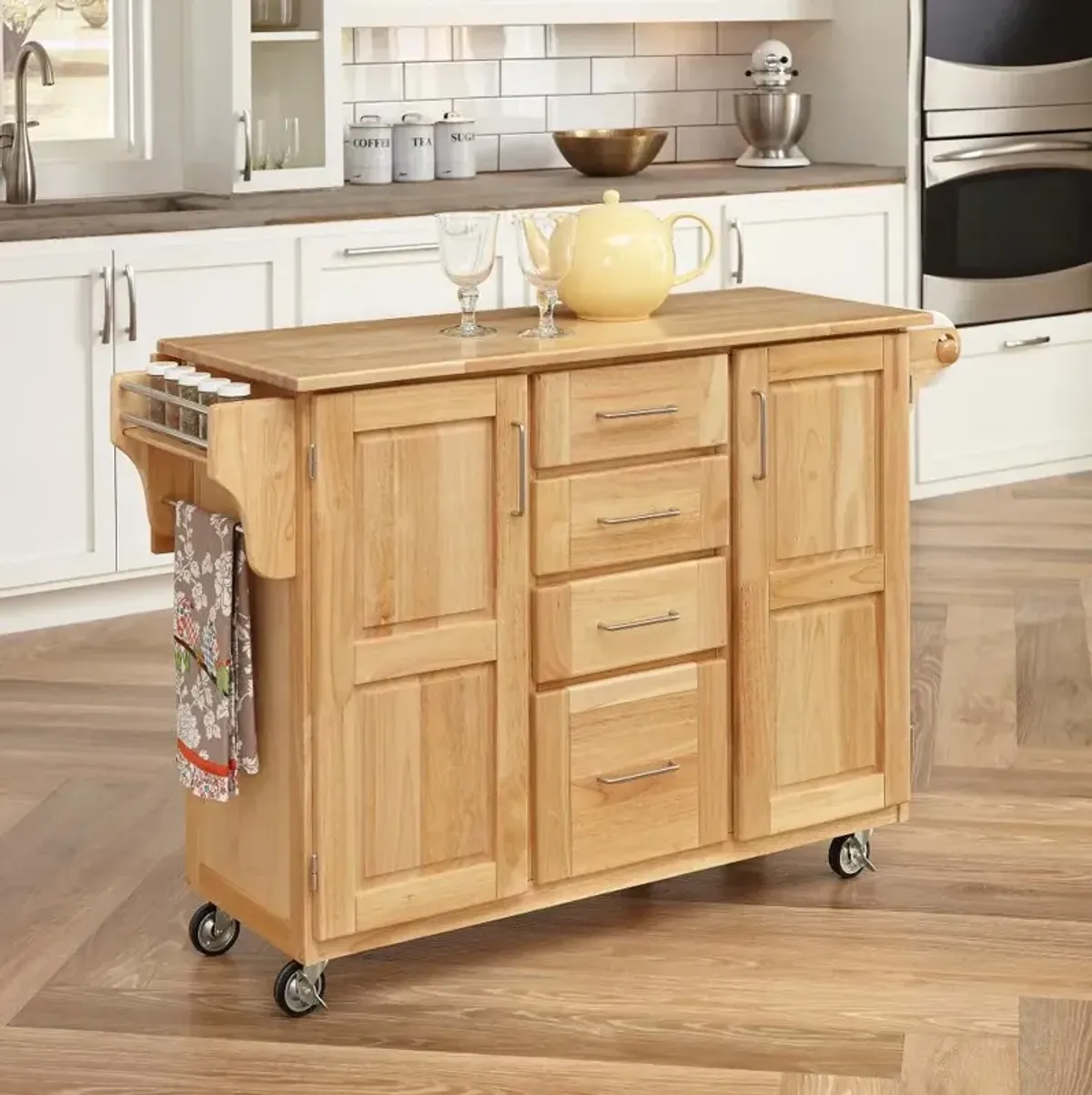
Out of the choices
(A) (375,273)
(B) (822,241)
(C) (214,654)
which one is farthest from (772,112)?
(C) (214,654)

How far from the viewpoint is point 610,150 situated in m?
5.50

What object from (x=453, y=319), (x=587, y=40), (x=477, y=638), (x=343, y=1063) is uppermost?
(x=587, y=40)

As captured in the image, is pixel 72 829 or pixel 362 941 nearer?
pixel 362 941

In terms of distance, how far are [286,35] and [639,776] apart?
261cm

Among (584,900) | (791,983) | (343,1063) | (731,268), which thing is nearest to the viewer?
(343,1063)

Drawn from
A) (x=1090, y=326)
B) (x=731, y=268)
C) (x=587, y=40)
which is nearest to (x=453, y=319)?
(x=731, y=268)

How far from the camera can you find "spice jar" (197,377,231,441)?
2658 mm

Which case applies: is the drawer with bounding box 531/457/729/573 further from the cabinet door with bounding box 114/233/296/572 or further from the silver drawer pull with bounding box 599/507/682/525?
the cabinet door with bounding box 114/233/296/572

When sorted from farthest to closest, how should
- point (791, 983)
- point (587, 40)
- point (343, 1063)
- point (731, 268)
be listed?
point (587, 40)
point (731, 268)
point (791, 983)
point (343, 1063)

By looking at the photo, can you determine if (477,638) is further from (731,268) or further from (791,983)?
(731,268)

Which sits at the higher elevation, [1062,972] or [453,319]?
[453,319]

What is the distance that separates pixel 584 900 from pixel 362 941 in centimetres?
51

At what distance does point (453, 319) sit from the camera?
310cm

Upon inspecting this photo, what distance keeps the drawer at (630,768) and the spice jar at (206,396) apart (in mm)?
599
